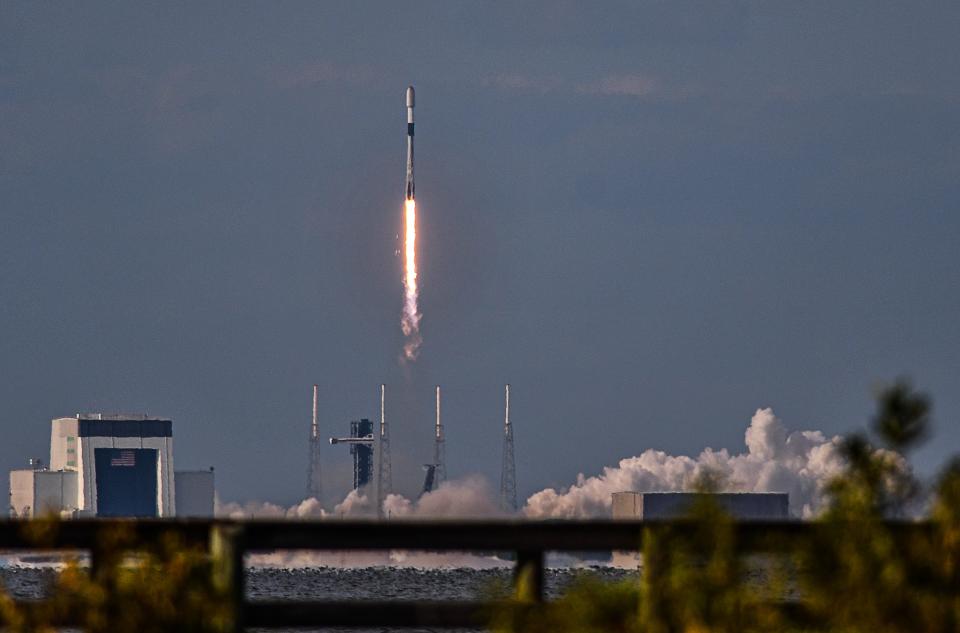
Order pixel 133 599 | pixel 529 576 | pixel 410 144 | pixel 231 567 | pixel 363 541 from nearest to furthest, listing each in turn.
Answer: pixel 133 599 < pixel 231 567 < pixel 529 576 < pixel 363 541 < pixel 410 144

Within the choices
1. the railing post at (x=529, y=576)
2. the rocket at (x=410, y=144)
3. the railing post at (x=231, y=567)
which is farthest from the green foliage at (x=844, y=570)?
the rocket at (x=410, y=144)

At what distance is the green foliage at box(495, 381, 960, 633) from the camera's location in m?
9.68

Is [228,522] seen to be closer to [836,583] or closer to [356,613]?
[356,613]

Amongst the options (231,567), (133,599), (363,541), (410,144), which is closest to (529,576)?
(363,541)

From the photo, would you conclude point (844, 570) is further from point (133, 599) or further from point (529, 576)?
point (133, 599)

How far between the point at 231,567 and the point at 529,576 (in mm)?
1835

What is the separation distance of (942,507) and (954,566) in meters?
0.32

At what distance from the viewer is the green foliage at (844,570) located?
9.68 meters

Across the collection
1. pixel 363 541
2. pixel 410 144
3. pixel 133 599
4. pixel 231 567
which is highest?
pixel 410 144

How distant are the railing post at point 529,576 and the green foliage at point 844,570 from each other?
2.30ft

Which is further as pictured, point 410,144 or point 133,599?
point 410,144

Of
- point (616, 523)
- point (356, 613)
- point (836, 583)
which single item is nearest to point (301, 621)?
point (356, 613)

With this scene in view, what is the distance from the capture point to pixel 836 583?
989 centimetres

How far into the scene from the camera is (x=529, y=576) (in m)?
11.5
